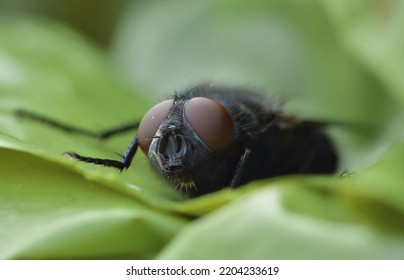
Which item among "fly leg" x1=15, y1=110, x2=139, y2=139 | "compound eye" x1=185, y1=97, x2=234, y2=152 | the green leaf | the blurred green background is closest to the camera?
the blurred green background

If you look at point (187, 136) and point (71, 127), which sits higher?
point (71, 127)

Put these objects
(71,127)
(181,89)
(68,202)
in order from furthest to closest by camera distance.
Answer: (181,89) → (71,127) → (68,202)

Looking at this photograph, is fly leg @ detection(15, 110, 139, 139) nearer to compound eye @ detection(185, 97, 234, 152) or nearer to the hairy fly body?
the hairy fly body

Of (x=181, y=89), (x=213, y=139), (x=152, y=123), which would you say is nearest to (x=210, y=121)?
(x=213, y=139)

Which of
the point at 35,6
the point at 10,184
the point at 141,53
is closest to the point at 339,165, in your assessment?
the point at 10,184

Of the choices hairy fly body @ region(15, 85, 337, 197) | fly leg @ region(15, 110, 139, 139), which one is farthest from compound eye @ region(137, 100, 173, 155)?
fly leg @ region(15, 110, 139, 139)

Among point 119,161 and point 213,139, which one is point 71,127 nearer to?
point 119,161

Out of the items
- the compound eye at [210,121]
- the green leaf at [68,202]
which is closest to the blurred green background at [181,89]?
the green leaf at [68,202]

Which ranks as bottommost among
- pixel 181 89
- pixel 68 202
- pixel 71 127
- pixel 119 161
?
pixel 68 202
